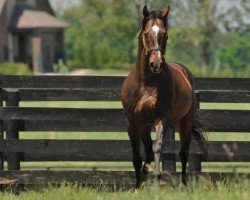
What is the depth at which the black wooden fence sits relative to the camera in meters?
11.0

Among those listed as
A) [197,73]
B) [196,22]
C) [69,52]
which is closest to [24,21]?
[197,73]

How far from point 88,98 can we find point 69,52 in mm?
118853

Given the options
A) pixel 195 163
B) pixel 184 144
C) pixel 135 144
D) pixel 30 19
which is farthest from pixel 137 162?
pixel 30 19

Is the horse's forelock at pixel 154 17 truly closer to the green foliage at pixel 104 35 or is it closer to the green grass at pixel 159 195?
the green grass at pixel 159 195

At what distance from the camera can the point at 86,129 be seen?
444 inches

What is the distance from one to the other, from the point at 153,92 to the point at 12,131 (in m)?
3.07

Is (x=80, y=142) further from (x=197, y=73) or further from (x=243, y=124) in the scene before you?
(x=197, y=73)

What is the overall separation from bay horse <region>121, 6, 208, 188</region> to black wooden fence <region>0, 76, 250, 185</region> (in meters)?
1.25

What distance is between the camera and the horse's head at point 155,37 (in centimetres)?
849

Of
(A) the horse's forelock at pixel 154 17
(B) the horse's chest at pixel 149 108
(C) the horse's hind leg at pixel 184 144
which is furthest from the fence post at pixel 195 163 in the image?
(A) the horse's forelock at pixel 154 17

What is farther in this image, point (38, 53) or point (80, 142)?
point (38, 53)

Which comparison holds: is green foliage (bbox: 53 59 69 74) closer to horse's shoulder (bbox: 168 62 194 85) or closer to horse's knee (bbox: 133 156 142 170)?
horse's shoulder (bbox: 168 62 194 85)

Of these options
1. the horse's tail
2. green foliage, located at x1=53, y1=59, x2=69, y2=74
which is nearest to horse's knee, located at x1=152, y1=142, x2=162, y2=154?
the horse's tail

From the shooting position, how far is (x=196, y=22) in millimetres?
91875
